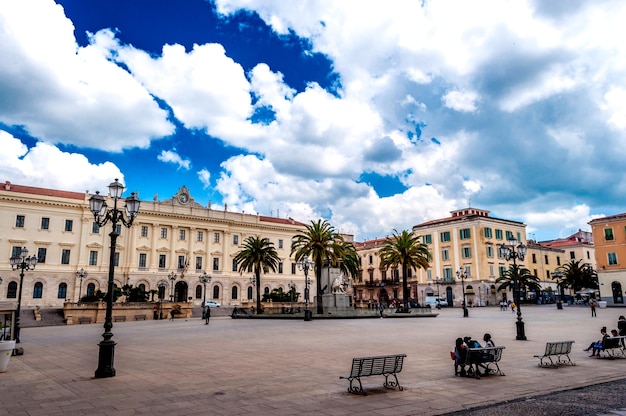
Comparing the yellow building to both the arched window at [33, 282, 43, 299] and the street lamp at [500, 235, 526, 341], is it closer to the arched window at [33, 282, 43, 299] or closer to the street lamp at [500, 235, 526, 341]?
the street lamp at [500, 235, 526, 341]

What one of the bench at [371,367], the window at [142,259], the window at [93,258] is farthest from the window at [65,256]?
the bench at [371,367]

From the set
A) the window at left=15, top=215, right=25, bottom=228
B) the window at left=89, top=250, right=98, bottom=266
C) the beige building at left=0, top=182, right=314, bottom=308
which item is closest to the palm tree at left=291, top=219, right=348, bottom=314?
the beige building at left=0, top=182, right=314, bottom=308

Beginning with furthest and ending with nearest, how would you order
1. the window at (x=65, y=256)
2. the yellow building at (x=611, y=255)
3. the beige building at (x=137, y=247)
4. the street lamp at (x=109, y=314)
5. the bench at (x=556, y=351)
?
the window at (x=65, y=256) < the yellow building at (x=611, y=255) < the beige building at (x=137, y=247) < the bench at (x=556, y=351) < the street lamp at (x=109, y=314)

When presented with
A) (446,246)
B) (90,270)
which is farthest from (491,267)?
(90,270)

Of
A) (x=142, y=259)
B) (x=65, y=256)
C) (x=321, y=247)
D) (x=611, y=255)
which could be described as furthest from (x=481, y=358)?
(x=142, y=259)

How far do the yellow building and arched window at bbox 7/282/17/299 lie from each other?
74211 mm

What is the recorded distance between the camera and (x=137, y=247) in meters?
65.8

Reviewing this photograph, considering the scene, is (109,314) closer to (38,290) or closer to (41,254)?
(38,290)

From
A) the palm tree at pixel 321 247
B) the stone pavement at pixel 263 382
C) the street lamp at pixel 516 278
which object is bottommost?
the stone pavement at pixel 263 382

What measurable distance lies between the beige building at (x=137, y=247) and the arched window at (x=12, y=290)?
0.03 ft

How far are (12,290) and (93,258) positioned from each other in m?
10.2

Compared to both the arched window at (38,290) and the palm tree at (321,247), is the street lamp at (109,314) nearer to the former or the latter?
the palm tree at (321,247)

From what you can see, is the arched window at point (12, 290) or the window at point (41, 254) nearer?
the arched window at point (12, 290)

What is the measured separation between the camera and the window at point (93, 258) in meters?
62.0
